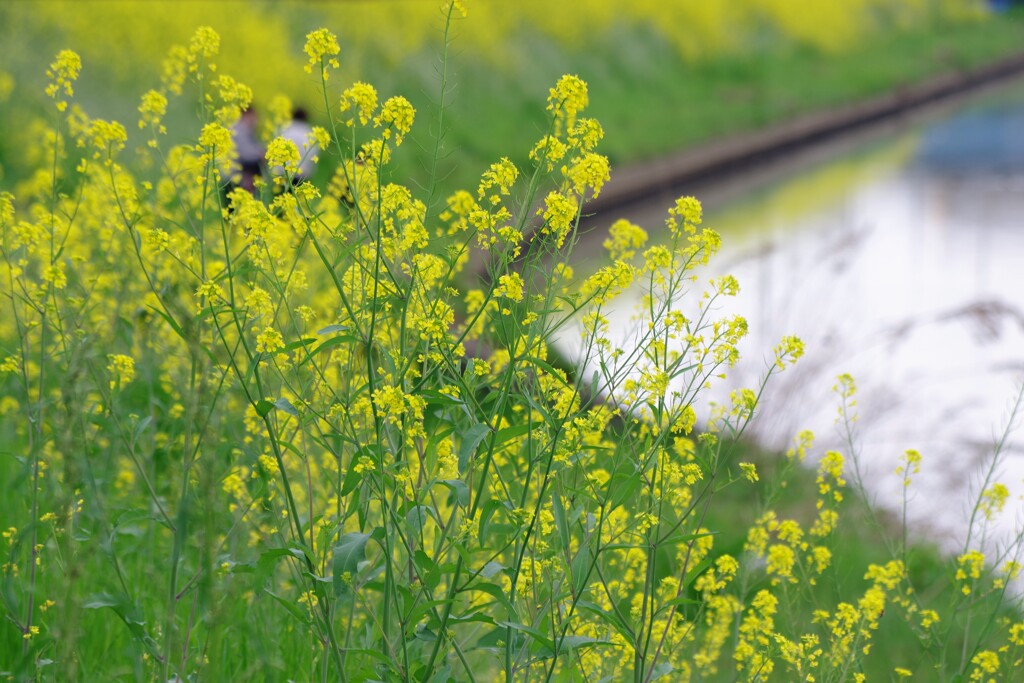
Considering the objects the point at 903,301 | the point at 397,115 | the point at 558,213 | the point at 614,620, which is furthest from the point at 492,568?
the point at 903,301

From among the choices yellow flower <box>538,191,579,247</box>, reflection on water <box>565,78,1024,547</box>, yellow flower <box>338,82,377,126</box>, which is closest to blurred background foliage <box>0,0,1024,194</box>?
reflection on water <box>565,78,1024,547</box>

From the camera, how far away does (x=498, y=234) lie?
256 centimetres

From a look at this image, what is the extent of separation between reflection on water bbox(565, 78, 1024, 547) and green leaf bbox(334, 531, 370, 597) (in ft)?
5.33

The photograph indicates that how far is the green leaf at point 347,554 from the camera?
2268 mm

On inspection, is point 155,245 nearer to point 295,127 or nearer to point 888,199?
point 295,127

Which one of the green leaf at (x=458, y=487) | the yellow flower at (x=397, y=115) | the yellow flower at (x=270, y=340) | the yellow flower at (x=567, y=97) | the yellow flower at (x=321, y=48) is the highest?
the yellow flower at (x=567, y=97)

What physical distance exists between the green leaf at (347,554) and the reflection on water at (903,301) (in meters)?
1.62

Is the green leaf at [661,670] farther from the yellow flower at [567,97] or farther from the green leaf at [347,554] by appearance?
the yellow flower at [567,97]

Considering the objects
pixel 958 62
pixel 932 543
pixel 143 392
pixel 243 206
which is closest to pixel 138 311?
pixel 143 392

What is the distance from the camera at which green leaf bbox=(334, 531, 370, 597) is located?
7.44 ft

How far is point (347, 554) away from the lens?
2273mm

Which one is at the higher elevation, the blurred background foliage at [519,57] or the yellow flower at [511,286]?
the blurred background foliage at [519,57]

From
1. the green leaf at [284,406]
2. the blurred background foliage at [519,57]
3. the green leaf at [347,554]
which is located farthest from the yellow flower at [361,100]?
the blurred background foliage at [519,57]

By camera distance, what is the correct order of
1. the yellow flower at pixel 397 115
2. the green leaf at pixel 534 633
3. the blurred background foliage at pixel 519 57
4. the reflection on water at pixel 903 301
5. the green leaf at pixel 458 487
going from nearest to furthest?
the green leaf at pixel 534 633, the green leaf at pixel 458 487, the yellow flower at pixel 397 115, the reflection on water at pixel 903 301, the blurred background foliage at pixel 519 57
